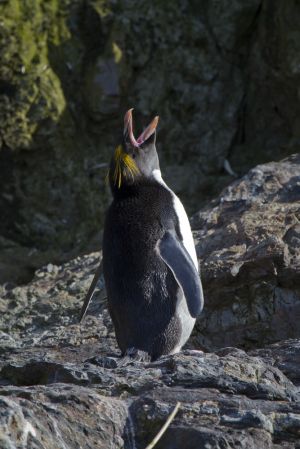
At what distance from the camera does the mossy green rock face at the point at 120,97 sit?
891 centimetres

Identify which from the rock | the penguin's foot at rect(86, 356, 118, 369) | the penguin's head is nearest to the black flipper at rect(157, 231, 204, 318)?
the penguin's head

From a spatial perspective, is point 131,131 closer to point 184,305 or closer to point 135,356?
point 184,305

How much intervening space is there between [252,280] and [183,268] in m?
0.67

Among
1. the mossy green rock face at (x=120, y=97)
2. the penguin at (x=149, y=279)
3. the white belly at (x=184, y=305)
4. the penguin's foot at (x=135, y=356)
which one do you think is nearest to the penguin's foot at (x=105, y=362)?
the penguin's foot at (x=135, y=356)

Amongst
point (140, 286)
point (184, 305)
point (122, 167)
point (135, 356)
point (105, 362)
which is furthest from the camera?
point (122, 167)

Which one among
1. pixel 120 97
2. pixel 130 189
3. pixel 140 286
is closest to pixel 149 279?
pixel 140 286

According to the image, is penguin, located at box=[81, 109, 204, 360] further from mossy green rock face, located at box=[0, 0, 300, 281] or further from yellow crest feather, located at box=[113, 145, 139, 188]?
mossy green rock face, located at box=[0, 0, 300, 281]

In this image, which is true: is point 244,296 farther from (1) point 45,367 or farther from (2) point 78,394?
(2) point 78,394

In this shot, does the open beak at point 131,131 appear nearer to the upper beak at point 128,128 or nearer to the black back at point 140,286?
the upper beak at point 128,128

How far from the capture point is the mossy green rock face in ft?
29.2

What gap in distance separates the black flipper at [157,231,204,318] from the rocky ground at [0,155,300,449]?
0.36m

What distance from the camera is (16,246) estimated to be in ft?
29.1

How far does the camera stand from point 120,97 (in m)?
9.05

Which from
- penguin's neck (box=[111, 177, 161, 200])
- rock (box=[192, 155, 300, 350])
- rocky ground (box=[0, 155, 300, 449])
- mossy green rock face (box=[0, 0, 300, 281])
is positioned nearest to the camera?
rocky ground (box=[0, 155, 300, 449])
